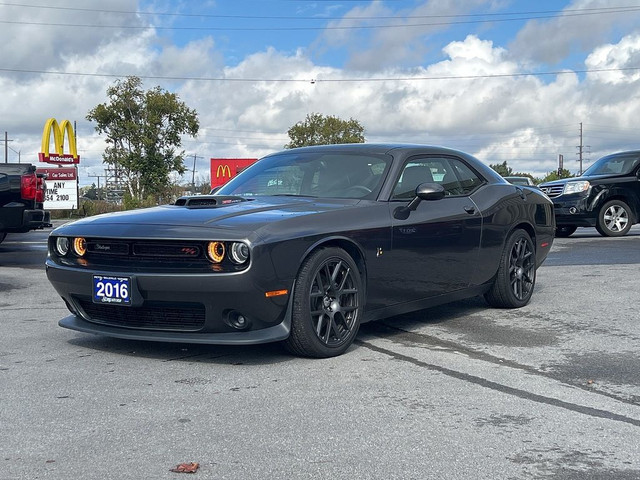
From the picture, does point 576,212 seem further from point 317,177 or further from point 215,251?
point 215,251

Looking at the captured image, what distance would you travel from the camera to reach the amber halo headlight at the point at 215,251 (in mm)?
4688

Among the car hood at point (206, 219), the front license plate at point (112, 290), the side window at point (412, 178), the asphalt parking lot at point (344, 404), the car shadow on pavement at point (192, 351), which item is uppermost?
the side window at point (412, 178)

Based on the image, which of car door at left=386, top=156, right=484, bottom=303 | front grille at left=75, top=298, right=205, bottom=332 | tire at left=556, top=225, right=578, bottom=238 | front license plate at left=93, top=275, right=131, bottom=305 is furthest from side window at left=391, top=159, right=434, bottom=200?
tire at left=556, top=225, right=578, bottom=238

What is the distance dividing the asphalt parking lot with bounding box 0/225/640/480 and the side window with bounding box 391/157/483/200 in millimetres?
1009

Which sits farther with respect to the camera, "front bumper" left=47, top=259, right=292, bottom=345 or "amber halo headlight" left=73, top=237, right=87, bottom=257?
"amber halo headlight" left=73, top=237, right=87, bottom=257

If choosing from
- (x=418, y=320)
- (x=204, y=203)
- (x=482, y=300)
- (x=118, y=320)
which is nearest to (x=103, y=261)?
(x=118, y=320)

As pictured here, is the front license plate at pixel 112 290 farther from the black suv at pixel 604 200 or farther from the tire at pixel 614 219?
the tire at pixel 614 219

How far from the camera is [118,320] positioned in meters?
5.09

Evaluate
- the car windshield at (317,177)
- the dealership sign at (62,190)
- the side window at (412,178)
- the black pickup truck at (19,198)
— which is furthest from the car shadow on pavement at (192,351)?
the dealership sign at (62,190)

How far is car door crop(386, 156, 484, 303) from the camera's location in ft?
18.5

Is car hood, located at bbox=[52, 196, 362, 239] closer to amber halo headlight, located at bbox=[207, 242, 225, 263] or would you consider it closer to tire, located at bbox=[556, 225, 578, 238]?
amber halo headlight, located at bbox=[207, 242, 225, 263]

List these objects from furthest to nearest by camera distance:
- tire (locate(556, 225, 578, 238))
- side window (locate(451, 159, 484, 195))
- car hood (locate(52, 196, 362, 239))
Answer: tire (locate(556, 225, 578, 238))
side window (locate(451, 159, 484, 195))
car hood (locate(52, 196, 362, 239))

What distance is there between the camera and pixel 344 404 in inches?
157

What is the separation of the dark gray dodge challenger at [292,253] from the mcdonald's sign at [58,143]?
43900 mm
